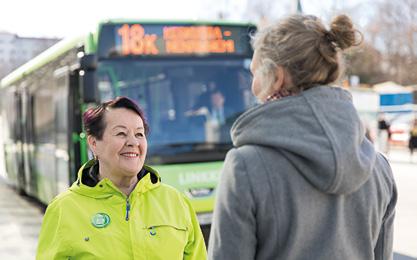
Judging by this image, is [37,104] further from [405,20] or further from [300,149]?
[405,20]

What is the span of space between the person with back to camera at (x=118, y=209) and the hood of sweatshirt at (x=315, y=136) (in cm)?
82

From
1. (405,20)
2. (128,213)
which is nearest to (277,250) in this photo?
(128,213)

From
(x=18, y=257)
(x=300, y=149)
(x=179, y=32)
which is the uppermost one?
(x=179, y=32)

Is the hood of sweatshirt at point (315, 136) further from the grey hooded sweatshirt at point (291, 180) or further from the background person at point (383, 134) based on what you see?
the background person at point (383, 134)

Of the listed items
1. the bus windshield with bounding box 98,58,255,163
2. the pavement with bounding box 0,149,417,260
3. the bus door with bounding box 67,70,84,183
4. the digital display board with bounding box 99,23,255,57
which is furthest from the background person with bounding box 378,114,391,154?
the bus door with bounding box 67,70,84,183

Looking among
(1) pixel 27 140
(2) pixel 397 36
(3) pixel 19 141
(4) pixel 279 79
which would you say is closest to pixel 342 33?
(4) pixel 279 79

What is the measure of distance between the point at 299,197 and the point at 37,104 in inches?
418

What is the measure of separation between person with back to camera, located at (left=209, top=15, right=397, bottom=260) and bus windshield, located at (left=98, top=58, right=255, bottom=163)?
19.8 ft

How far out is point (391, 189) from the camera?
2.09 m

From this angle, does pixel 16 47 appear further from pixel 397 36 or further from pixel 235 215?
pixel 397 36

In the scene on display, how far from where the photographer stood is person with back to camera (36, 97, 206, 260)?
8.09 feet

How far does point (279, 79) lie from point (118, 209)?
0.97 metres

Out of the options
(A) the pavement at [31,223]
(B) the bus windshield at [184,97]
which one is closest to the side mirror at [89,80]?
(B) the bus windshield at [184,97]

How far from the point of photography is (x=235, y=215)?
1.76 meters
